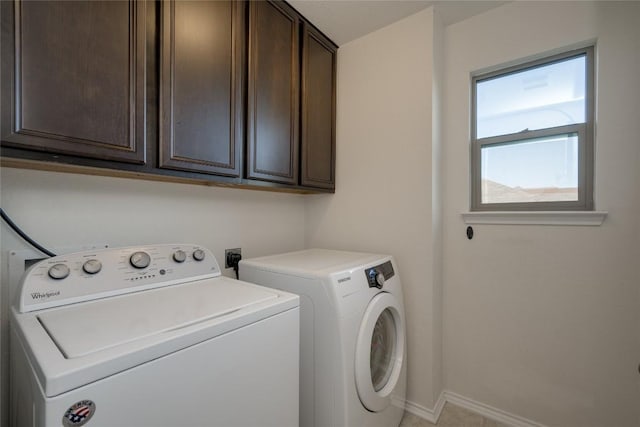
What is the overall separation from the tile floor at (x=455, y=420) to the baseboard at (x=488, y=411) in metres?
0.03

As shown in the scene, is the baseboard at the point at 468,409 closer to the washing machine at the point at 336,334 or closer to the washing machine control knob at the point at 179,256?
the washing machine at the point at 336,334

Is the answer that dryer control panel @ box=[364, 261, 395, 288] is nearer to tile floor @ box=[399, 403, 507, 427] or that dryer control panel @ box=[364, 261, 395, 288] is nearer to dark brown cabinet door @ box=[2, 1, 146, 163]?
tile floor @ box=[399, 403, 507, 427]

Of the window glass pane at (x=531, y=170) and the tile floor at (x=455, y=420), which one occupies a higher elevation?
the window glass pane at (x=531, y=170)

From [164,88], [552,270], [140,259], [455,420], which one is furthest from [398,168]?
[455,420]

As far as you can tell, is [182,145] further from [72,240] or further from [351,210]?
[351,210]

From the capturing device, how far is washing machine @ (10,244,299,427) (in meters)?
0.57

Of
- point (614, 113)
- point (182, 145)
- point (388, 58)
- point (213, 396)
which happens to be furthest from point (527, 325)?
point (182, 145)

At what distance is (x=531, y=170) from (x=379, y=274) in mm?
1137

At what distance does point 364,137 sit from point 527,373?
5.70ft

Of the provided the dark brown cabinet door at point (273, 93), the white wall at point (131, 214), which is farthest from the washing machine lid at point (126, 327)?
the dark brown cabinet door at point (273, 93)

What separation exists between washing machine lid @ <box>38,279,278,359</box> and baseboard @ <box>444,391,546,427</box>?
5.24 feet

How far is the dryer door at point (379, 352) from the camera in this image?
1.26m

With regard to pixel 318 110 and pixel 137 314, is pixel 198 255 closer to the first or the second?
pixel 137 314

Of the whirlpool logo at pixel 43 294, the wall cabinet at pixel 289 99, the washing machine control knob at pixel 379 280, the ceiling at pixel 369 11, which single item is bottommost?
the washing machine control knob at pixel 379 280
